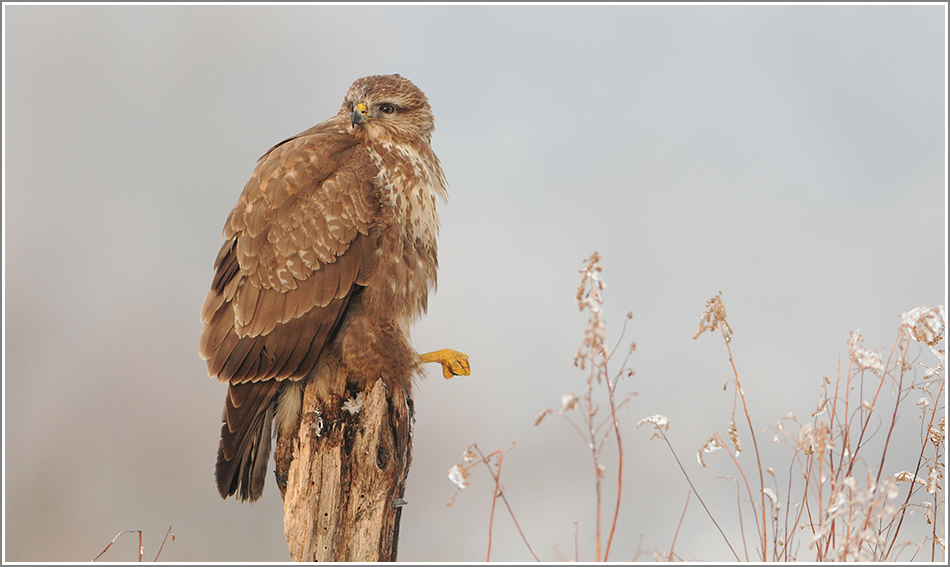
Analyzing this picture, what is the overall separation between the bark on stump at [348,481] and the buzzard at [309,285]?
0.44ft

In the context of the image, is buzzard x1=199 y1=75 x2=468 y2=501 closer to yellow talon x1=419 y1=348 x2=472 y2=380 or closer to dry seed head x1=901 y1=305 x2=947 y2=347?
yellow talon x1=419 y1=348 x2=472 y2=380

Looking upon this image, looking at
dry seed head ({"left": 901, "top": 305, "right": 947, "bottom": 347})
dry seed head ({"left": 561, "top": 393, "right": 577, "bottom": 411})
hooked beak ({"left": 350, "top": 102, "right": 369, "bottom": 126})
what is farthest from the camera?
hooked beak ({"left": 350, "top": 102, "right": 369, "bottom": 126})

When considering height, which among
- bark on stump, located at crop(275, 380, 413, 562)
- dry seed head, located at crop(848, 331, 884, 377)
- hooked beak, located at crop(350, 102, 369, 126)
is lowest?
bark on stump, located at crop(275, 380, 413, 562)

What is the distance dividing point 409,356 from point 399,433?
1.02 feet

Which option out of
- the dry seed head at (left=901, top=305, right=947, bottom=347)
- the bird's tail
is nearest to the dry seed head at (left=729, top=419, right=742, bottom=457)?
the dry seed head at (left=901, top=305, right=947, bottom=347)

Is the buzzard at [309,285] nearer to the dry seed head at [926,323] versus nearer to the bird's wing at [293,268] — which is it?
the bird's wing at [293,268]

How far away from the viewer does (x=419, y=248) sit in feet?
8.91

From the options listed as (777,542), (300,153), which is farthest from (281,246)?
(777,542)

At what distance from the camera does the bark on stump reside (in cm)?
231

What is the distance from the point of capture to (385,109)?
2.80 m

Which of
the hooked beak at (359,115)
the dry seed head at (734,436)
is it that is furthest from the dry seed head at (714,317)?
Result: the hooked beak at (359,115)

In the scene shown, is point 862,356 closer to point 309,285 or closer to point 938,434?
point 938,434

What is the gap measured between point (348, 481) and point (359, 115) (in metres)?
1.46

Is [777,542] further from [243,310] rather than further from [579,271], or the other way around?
[243,310]
